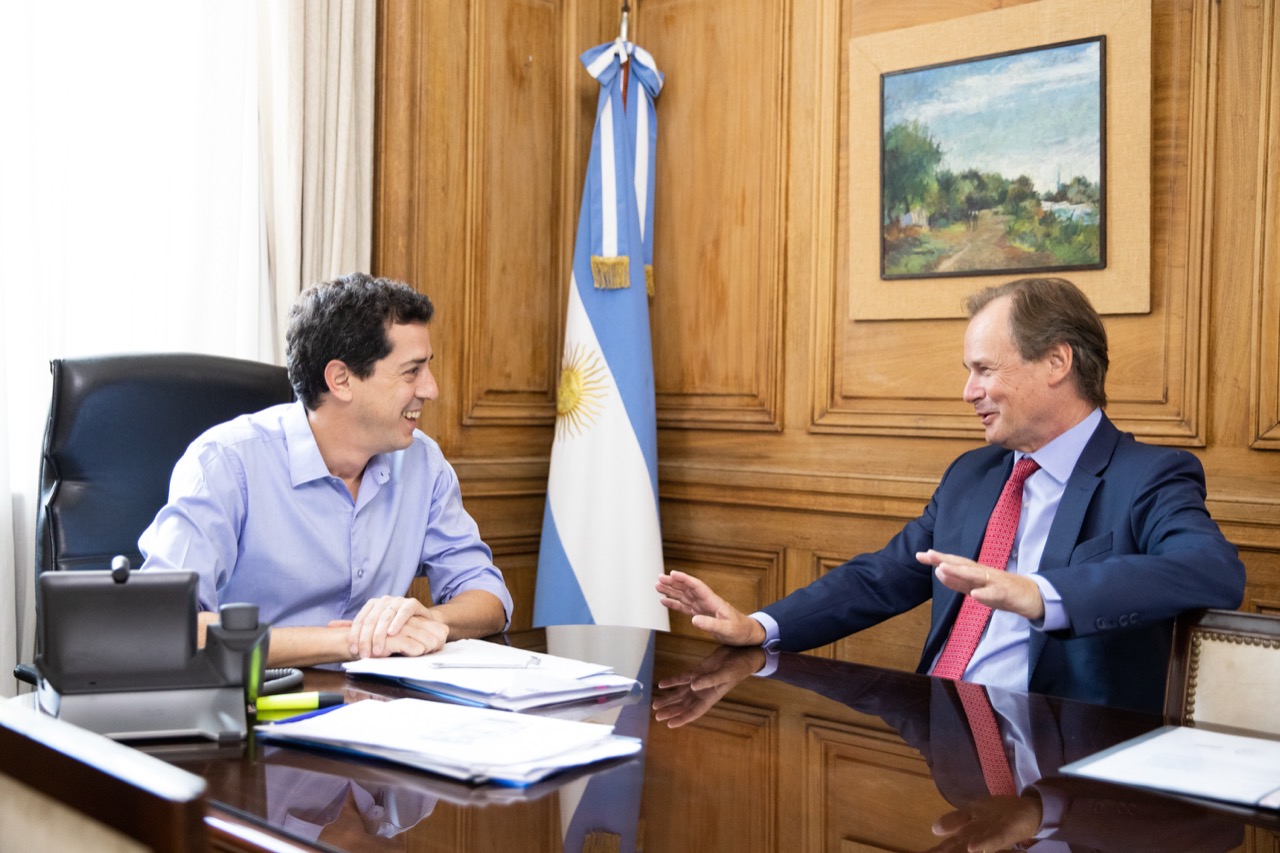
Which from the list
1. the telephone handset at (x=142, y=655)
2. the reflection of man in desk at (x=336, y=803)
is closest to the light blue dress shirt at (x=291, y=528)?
the telephone handset at (x=142, y=655)

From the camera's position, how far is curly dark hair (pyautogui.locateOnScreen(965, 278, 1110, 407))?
2365 mm

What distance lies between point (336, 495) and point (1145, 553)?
144cm

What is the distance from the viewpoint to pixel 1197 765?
4.16 feet

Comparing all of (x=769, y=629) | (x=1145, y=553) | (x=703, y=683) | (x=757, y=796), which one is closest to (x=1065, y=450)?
(x=1145, y=553)

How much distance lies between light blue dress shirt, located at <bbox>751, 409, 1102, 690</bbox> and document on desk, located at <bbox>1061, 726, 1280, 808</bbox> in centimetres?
66

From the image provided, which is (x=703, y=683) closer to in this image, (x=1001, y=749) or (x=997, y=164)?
(x=1001, y=749)

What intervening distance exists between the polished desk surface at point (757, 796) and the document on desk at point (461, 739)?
0.02 meters

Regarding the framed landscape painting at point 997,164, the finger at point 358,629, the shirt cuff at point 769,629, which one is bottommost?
the shirt cuff at point 769,629

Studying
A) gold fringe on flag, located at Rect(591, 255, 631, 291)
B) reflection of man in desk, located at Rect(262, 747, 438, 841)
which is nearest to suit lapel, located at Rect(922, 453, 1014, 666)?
reflection of man in desk, located at Rect(262, 747, 438, 841)

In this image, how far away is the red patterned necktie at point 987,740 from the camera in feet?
3.98

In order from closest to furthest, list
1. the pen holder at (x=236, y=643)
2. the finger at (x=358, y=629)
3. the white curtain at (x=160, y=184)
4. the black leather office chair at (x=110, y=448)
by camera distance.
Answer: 1. the pen holder at (x=236, y=643)
2. the finger at (x=358, y=629)
3. the black leather office chair at (x=110, y=448)
4. the white curtain at (x=160, y=184)

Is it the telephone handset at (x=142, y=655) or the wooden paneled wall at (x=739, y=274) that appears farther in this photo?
the wooden paneled wall at (x=739, y=274)

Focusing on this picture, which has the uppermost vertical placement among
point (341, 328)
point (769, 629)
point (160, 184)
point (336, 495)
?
point (160, 184)

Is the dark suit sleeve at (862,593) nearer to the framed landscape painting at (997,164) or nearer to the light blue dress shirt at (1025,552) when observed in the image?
the light blue dress shirt at (1025,552)
